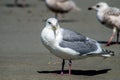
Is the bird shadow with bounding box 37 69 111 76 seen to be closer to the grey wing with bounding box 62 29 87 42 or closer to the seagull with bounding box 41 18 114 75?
the seagull with bounding box 41 18 114 75

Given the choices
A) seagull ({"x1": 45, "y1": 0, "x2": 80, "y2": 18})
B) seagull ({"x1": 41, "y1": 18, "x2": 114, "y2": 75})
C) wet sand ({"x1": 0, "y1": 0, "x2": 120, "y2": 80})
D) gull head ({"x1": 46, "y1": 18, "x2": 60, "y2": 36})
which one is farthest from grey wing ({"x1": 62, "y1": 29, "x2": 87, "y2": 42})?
seagull ({"x1": 45, "y1": 0, "x2": 80, "y2": 18})

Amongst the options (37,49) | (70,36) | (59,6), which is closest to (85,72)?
(70,36)

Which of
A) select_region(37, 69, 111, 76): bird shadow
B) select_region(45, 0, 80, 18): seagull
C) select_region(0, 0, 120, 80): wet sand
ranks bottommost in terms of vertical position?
select_region(37, 69, 111, 76): bird shadow

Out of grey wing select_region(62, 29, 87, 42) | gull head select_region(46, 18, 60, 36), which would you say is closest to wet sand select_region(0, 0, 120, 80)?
grey wing select_region(62, 29, 87, 42)

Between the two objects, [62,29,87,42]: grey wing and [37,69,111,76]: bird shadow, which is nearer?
[62,29,87,42]: grey wing

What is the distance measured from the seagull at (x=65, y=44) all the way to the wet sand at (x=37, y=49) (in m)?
0.40

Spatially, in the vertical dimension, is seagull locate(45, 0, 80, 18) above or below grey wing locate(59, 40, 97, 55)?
above

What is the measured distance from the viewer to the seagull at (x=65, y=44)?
9.57 metres

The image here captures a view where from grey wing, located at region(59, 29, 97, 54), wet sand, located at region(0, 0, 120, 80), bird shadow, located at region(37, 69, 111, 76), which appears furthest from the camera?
bird shadow, located at region(37, 69, 111, 76)

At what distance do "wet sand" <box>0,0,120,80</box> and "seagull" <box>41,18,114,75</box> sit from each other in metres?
0.40

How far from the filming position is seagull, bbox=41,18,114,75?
9.57 meters

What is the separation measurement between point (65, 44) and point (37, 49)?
4.30 metres

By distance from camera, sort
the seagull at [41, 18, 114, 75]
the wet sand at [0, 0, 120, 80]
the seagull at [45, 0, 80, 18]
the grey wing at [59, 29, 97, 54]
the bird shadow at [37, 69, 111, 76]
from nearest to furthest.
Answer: the seagull at [41, 18, 114, 75]
the grey wing at [59, 29, 97, 54]
the wet sand at [0, 0, 120, 80]
the bird shadow at [37, 69, 111, 76]
the seagull at [45, 0, 80, 18]

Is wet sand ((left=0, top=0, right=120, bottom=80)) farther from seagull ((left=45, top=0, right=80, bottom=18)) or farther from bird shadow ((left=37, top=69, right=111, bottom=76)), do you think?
seagull ((left=45, top=0, right=80, bottom=18))
